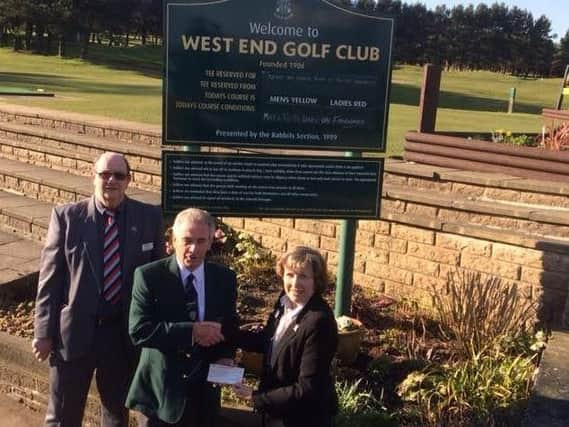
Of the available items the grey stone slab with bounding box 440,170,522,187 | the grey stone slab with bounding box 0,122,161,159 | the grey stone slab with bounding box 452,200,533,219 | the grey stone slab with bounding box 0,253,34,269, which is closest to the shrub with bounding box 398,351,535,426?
the grey stone slab with bounding box 452,200,533,219

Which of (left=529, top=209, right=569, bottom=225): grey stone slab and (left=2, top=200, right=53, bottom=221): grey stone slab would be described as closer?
(left=529, top=209, right=569, bottom=225): grey stone slab

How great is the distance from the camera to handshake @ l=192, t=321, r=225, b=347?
2.97 m

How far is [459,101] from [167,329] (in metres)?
32.4

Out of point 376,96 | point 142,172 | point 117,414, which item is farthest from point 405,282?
point 142,172

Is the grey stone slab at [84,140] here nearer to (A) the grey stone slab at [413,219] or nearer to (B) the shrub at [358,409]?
(A) the grey stone slab at [413,219]

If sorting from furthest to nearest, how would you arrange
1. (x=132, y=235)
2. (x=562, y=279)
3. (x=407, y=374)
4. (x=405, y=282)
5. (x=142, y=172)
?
(x=142, y=172), (x=405, y=282), (x=562, y=279), (x=407, y=374), (x=132, y=235)

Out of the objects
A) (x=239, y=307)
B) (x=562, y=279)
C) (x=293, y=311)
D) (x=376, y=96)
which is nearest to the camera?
(x=293, y=311)

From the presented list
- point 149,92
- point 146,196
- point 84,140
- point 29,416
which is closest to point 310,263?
point 29,416

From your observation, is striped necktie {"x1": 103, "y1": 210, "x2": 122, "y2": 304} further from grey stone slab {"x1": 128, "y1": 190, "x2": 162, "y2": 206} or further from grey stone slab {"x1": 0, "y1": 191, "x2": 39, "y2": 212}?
grey stone slab {"x1": 0, "y1": 191, "x2": 39, "y2": 212}

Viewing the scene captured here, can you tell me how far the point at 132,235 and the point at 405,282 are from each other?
10.4 feet

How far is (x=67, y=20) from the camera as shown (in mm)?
47375

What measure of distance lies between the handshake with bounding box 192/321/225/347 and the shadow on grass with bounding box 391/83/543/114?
2632 cm

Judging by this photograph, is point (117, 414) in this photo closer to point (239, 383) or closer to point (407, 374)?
point (239, 383)

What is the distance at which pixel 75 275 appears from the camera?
3.50 m
